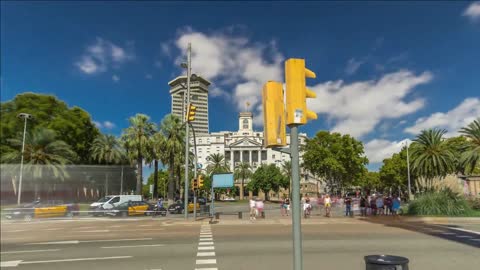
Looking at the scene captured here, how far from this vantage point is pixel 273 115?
13.2ft

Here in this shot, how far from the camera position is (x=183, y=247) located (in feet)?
43.4

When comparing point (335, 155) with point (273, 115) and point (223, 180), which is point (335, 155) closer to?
point (223, 180)

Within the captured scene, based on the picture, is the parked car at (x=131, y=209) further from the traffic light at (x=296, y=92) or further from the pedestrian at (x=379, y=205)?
the traffic light at (x=296, y=92)

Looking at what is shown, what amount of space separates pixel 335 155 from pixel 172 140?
3205 cm

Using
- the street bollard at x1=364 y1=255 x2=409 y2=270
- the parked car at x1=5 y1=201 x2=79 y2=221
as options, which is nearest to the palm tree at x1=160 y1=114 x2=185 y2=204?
the parked car at x1=5 y1=201 x2=79 y2=221

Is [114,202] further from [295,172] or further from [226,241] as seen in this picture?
[295,172]

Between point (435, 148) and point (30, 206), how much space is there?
45.4m

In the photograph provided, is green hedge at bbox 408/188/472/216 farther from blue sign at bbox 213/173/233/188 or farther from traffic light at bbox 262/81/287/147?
traffic light at bbox 262/81/287/147

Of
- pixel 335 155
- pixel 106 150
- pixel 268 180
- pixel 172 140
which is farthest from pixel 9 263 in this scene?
pixel 268 180

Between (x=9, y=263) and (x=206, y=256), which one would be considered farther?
(x=206, y=256)

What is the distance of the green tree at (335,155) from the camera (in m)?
67.0

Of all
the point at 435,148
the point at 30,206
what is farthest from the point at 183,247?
the point at 435,148

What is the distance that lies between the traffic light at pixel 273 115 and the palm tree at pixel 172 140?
45364 mm

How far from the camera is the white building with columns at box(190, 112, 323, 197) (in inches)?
5369
